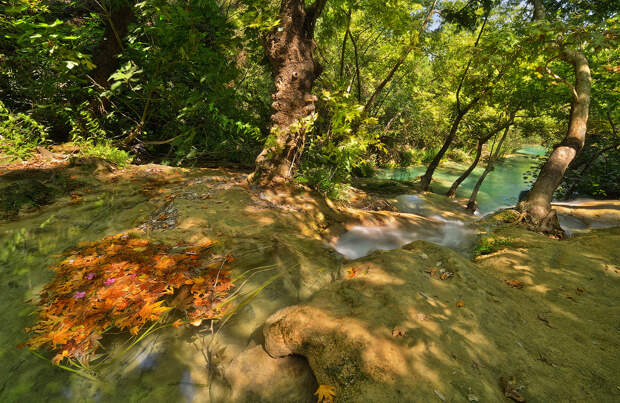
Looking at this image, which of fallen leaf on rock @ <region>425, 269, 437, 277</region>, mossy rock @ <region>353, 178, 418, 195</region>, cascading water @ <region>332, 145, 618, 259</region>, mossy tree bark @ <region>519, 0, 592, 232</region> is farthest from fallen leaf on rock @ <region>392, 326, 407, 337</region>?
mossy rock @ <region>353, 178, 418, 195</region>

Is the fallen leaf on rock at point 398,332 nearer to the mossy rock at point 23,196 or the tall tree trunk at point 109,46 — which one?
the mossy rock at point 23,196

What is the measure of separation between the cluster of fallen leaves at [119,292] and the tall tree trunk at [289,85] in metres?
2.70

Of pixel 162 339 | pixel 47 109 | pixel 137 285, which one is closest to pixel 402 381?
pixel 162 339

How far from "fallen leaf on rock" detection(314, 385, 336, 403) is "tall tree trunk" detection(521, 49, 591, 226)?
6.54 meters

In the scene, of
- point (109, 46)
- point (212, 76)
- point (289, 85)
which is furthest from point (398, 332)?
point (109, 46)

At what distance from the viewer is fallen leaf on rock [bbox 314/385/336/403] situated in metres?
1.45

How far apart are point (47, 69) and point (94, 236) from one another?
483 cm

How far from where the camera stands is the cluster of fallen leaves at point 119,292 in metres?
1.89

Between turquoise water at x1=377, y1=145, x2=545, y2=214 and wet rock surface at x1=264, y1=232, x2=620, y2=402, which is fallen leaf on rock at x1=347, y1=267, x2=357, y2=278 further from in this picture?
turquoise water at x1=377, y1=145, x2=545, y2=214

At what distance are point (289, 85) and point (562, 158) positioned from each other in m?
6.76

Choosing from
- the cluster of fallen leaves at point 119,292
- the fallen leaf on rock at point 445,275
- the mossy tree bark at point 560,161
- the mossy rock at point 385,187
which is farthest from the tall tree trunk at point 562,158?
the cluster of fallen leaves at point 119,292

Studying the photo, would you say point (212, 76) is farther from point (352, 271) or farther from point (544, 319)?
point (544, 319)

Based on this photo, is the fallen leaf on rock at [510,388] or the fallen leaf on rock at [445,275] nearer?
the fallen leaf on rock at [510,388]

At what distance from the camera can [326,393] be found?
4.79ft
